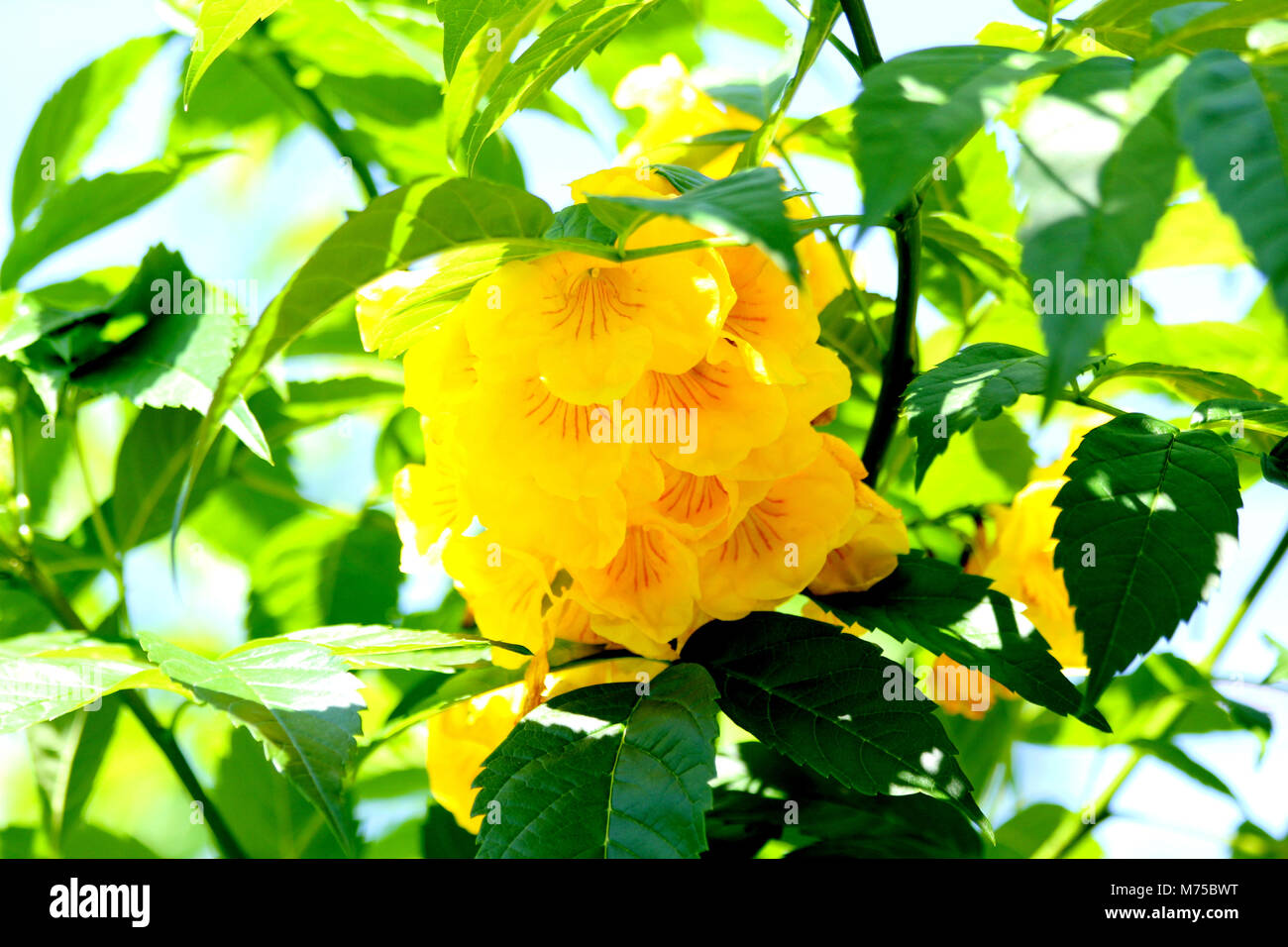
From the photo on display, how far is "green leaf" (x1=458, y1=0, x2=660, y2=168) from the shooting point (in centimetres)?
53

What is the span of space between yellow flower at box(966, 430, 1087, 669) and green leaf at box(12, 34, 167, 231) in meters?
0.84

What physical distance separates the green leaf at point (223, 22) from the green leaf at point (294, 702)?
309 mm

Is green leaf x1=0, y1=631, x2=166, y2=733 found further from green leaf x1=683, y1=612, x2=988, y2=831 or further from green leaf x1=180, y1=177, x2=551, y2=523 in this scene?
green leaf x1=683, y1=612, x2=988, y2=831

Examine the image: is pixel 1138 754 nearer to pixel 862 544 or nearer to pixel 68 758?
pixel 862 544

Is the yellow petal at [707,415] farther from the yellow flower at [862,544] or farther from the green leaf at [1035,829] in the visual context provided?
the green leaf at [1035,829]

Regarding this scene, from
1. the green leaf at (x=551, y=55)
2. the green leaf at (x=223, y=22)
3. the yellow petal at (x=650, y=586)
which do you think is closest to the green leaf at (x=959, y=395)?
the yellow petal at (x=650, y=586)

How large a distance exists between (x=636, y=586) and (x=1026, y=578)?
308 mm

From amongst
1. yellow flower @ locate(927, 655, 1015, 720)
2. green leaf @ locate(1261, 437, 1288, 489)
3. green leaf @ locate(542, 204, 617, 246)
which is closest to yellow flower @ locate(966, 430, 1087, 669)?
yellow flower @ locate(927, 655, 1015, 720)

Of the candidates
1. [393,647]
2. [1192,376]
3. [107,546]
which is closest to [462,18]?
[393,647]

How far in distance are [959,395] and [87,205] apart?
0.73m

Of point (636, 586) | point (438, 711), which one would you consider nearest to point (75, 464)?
point (438, 711)

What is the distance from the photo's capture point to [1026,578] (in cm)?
71
